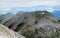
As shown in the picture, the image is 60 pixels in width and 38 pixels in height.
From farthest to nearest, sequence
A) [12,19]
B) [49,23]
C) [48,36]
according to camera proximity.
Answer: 1. [12,19]
2. [49,23]
3. [48,36]

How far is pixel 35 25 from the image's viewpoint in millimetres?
10484

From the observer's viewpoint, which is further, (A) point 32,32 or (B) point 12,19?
(B) point 12,19

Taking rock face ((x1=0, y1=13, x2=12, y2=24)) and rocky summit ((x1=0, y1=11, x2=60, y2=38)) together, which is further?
rock face ((x1=0, y1=13, x2=12, y2=24))

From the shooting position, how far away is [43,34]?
9.94 meters

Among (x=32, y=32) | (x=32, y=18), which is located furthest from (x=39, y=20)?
(x=32, y=32)

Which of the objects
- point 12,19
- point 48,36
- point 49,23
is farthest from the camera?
point 12,19

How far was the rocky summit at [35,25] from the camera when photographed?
32.9ft

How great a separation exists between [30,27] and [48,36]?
0.95 meters

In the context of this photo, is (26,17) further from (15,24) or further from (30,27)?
(30,27)

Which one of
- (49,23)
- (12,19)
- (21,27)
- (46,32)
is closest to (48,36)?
(46,32)

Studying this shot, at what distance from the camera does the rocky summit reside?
1002 centimetres

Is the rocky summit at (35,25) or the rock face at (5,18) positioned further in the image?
the rock face at (5,18)

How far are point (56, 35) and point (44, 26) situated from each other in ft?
2.31

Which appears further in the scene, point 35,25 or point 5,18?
point 5,18
